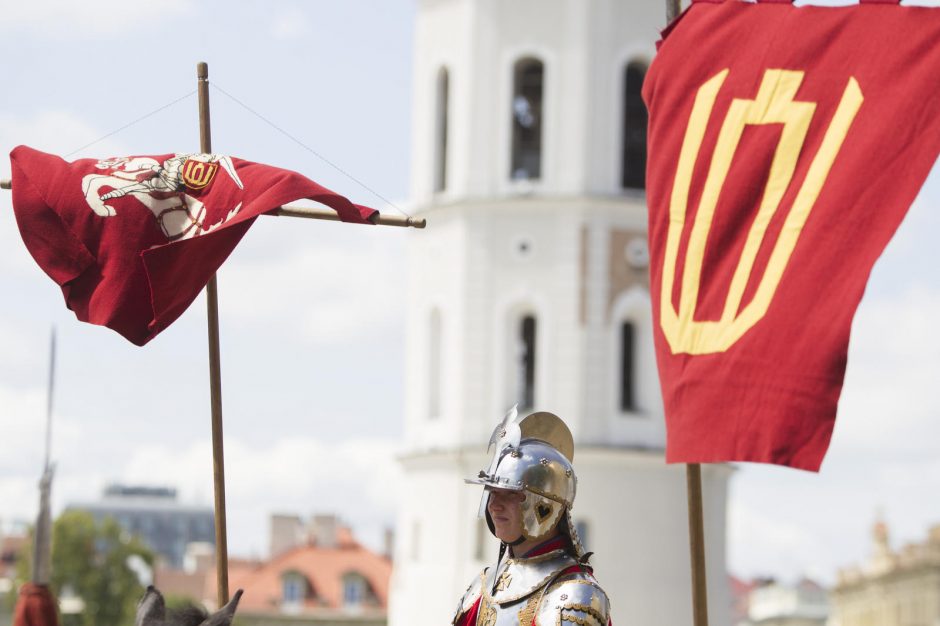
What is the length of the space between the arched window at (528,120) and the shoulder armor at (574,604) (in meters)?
33.4

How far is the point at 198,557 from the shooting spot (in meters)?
101

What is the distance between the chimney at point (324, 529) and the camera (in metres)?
91.5

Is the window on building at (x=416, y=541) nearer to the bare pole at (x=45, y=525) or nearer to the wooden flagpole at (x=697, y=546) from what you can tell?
the bare pole at (x=45, y=525)

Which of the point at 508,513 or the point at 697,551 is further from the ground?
the point at 508,513

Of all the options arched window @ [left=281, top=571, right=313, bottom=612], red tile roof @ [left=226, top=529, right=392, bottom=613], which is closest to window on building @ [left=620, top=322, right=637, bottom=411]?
red tile roof @ [left=226, top=529, right=392, bottom=613]

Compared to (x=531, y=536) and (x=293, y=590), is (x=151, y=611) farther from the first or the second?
(x=293, y=590)

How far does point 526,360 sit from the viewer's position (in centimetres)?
4400

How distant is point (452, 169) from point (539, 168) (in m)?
1.46

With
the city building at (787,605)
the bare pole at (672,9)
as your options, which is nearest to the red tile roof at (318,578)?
the city building at (787,605)

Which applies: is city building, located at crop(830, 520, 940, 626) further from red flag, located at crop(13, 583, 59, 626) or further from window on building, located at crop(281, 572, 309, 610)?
red flag, located at crop(13, 583, 59, 626)

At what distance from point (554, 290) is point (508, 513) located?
32.9m

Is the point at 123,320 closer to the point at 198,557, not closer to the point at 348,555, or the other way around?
the point at 348,555

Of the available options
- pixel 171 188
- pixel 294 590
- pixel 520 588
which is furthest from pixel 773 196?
pixel 294 590

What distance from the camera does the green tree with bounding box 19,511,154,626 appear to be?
64.2m
